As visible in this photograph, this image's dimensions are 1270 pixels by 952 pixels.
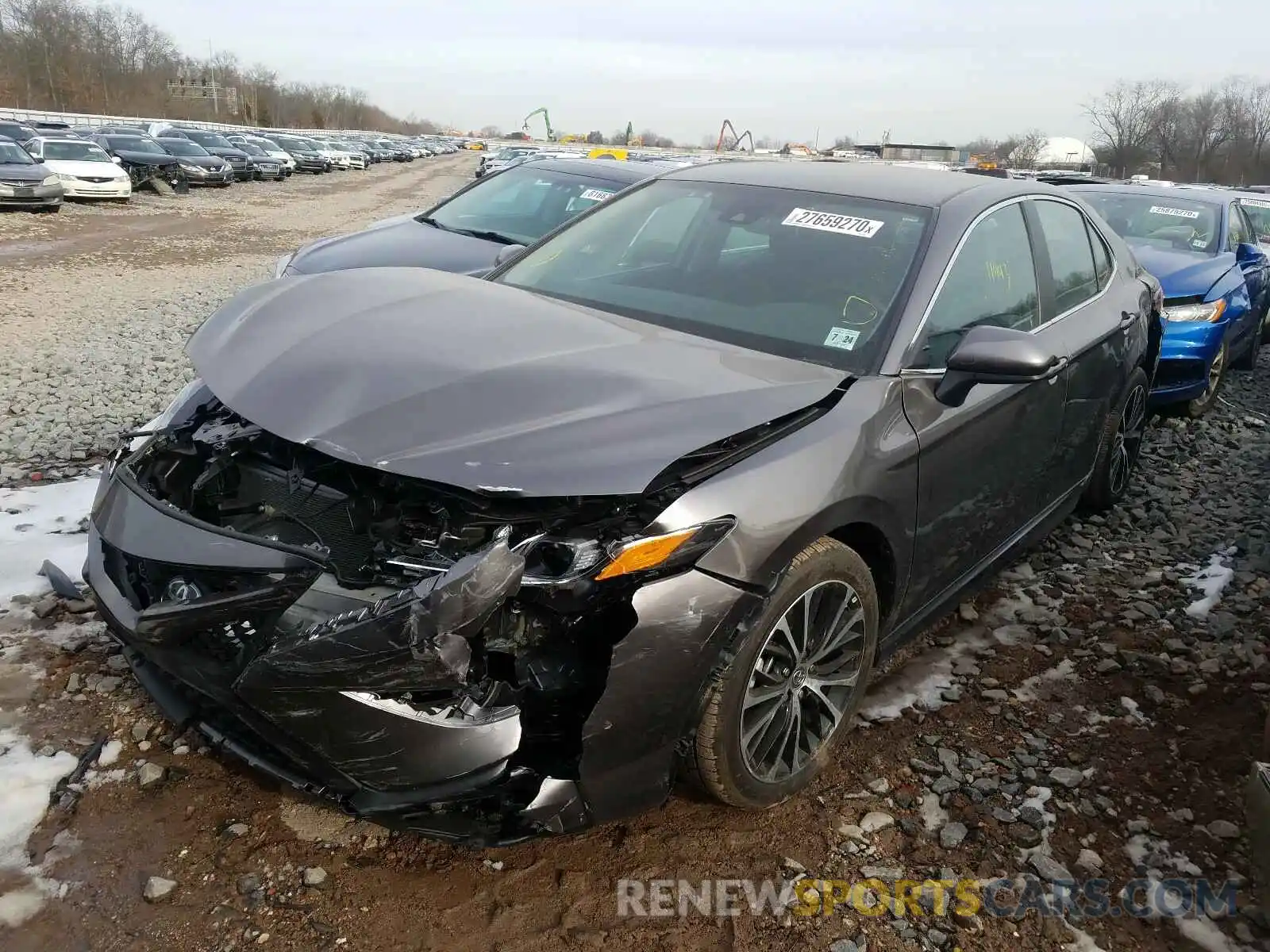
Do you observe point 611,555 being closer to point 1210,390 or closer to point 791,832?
point 791,832

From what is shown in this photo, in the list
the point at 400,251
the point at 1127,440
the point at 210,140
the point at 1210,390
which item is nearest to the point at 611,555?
the point at 1127,440

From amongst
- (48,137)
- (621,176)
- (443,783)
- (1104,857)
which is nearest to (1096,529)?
(1104,857)

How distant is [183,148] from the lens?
2839 centimetres

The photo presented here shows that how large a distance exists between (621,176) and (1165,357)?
172 inches

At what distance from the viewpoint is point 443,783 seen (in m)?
2.06

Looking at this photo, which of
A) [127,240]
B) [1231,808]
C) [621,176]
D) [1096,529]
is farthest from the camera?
[127,240]

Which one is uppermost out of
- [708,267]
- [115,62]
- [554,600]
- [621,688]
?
[115,62]

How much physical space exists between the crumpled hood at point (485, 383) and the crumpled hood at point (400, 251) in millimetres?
3384

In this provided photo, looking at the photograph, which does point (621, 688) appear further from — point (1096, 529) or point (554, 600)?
point (1096, 529)

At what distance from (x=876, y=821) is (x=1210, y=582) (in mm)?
2632

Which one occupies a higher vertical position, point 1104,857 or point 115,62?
point 115,62

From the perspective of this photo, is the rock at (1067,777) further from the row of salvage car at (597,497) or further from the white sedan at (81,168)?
the white sedan at (81,168)

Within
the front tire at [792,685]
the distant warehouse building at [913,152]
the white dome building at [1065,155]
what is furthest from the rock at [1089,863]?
the white dome building at [1065,155]

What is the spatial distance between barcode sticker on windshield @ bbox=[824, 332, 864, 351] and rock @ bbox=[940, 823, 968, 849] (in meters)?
1.44
